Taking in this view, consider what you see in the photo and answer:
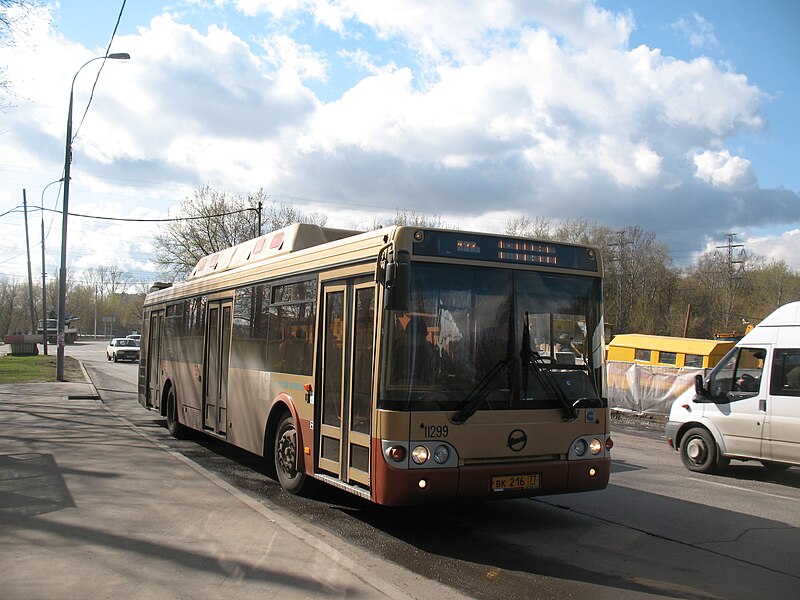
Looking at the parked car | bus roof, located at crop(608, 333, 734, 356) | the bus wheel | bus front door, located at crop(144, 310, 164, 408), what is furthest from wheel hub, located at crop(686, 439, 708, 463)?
the parked car

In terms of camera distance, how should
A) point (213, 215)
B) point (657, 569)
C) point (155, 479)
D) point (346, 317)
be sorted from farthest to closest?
point (213, 215) < point (155, 479) < point (346, 317) < point (657, 569)

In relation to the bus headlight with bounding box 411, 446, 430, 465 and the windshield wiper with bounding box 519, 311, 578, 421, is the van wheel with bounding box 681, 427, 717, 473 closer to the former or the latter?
the windshield wiper with bounding box 519, 311, 578, 421

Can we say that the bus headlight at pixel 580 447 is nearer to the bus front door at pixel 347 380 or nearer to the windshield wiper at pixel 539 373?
the windshield wiper at pixel 539 373

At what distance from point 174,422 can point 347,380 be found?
25.7ft

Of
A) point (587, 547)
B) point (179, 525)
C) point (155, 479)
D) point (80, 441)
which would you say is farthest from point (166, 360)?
point (587, 547)

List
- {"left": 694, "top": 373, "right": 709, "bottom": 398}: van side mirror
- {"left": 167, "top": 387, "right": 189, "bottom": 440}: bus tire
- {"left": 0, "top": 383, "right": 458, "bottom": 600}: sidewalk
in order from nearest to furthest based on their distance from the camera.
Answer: {"left": 0, "top": 383, "right": 458, "bottom": 600}: sidewalk → {"left": 694, "top": 373, "right": 709, "bottom": 398}: van side mirror → {"left": 167, "top": 387, "right": 189, "bottom": 440}: bus tire

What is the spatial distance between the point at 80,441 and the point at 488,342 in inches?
333

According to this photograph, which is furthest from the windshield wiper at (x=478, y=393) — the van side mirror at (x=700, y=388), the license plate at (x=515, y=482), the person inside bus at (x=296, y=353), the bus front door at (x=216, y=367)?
the van side mirror at (x=700, y=388)

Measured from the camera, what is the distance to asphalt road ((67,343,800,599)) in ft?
18.6

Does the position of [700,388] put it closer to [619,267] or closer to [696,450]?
[696,450]

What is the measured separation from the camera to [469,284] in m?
6.76

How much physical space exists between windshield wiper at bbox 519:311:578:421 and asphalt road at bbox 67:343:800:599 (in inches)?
50.0

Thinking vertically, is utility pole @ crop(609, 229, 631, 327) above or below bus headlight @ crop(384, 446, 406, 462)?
above

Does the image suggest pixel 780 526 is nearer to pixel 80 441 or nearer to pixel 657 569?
pixel 657 569
